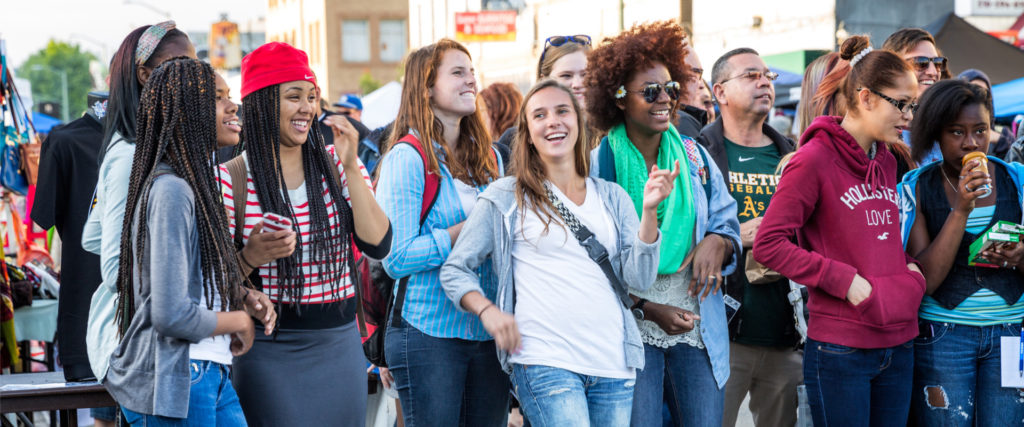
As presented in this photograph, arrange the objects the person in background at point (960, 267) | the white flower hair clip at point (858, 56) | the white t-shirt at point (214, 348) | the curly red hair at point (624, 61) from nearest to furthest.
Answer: the white t-shirt at point (214, 348) < the person in background at point (960, 267) < the curly red hair at point (624, 61) < the white flower hair clip at point (858, 56)

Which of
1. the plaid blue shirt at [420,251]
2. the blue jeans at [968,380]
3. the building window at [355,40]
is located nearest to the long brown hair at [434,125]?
the plaid blue shirt at [420,251]

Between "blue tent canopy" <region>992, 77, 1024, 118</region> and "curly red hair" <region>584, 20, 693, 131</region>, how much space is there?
237 inches

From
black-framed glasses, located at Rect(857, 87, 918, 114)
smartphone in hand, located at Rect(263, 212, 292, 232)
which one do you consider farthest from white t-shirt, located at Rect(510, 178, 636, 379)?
black-framed glasses, located at Rect(857, 87, 918, 114)

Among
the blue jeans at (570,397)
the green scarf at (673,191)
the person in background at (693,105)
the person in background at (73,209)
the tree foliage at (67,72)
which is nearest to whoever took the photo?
the blue jeans at (570,397)

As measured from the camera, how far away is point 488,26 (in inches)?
1229

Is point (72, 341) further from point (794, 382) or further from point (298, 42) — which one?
point (298, 42)

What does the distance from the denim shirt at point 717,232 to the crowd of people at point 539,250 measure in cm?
1

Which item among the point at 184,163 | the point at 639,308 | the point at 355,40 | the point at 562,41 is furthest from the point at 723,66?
the point at 355,40

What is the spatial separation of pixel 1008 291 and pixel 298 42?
55161 mm

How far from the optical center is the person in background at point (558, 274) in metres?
3.53

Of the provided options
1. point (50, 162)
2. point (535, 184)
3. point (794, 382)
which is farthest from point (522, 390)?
point (50, 162)

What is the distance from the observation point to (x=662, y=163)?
13.4 feet

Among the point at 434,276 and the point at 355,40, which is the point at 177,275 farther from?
the point at 355,40

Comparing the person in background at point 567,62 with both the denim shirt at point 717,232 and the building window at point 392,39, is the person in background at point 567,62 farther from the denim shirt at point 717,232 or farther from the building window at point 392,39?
the building window at point 392,39
